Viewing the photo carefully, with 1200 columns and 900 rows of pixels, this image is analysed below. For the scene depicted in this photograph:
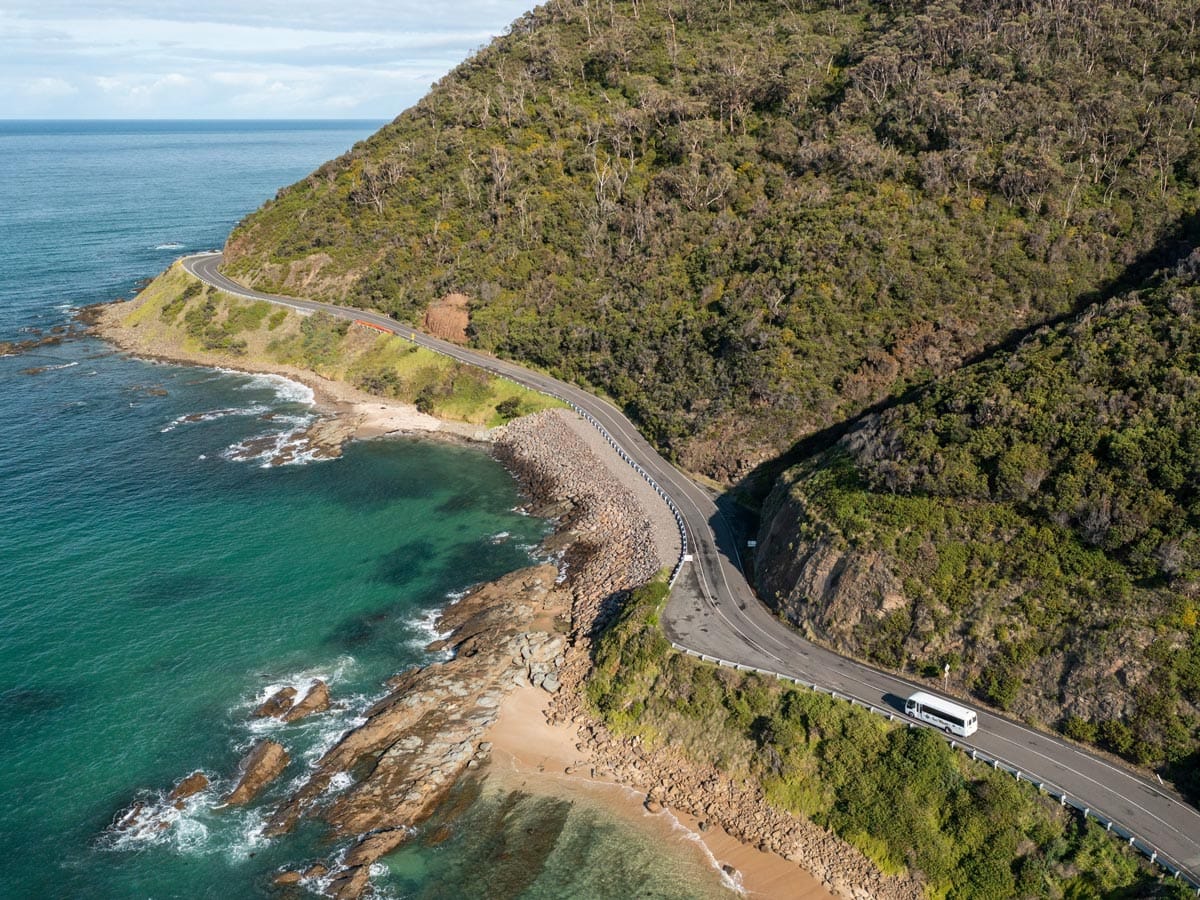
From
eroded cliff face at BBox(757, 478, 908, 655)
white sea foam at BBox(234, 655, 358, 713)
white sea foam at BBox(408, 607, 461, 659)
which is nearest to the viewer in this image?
eroded cliff face at BBox(757, 478, 908, 655)

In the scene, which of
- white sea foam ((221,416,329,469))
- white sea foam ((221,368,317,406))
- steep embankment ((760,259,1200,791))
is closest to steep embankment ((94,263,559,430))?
white sea foam ((221,368,317,406))

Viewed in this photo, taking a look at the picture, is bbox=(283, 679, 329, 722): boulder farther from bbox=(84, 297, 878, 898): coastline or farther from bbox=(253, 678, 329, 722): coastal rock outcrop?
bbox=(84, 297, 878, 898): coastline

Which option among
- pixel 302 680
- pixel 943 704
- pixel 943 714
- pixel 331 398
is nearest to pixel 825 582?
A: pixel 943 704

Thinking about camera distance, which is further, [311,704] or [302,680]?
[302,680]

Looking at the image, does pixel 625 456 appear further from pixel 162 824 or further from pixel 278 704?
pixel 162 824

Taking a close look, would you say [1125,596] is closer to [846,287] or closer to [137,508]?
[846,287]

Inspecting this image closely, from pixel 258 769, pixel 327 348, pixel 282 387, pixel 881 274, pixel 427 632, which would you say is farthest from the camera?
pixel 327 348

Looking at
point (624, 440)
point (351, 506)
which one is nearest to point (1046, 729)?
point (624, 440)
